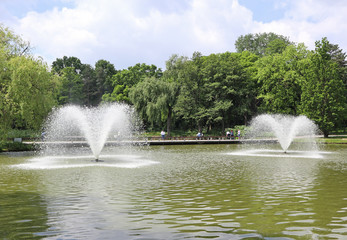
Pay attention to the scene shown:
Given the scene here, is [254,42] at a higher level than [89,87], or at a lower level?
higher

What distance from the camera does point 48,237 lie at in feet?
22.6

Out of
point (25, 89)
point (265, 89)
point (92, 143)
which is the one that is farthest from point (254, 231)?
point (265, 89)

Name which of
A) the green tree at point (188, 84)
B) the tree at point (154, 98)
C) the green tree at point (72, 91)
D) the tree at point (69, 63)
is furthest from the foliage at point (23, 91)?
the tree at point (69, 63)

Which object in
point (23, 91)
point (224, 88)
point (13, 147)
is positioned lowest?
point (13, 147)

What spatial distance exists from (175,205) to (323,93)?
48178mm

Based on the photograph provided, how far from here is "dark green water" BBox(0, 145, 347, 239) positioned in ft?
23.7

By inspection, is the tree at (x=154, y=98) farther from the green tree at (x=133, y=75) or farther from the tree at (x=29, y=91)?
the green tree at (x=133, y=75)

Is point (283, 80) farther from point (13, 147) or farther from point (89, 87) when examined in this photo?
point (89, 87)

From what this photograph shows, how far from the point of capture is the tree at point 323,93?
5109cm

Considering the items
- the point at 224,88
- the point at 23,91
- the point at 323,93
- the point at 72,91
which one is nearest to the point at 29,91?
the point at 23,91

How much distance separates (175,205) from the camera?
9.88 m

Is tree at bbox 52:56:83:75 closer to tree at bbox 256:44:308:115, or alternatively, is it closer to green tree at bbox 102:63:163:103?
green tree at bbox 102:63:163:103

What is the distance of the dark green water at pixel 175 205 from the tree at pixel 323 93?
123ft

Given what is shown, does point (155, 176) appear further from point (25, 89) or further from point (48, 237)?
point (25, 89)
